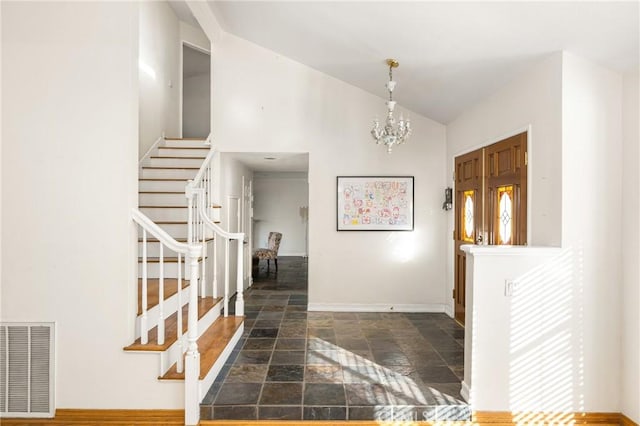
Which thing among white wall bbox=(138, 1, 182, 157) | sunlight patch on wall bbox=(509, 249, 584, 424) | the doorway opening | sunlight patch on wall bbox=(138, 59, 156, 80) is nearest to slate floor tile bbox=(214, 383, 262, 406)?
sunlight patch on wall bbox=(509, 249, 584, 424)

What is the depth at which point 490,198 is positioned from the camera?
3.61 m

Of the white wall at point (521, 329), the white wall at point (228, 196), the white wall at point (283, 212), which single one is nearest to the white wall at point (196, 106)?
the white wall at point (283, 212)

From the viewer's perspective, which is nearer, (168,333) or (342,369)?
(168,333)

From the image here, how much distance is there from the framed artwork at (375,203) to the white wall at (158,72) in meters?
2.95

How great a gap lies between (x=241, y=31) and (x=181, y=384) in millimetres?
3831

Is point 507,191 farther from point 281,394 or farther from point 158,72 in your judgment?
point 158,72

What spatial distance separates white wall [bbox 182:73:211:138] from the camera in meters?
8.49

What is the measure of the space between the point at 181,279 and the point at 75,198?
1253 mm

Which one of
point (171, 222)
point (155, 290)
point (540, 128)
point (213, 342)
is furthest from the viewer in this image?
point (171, 222)

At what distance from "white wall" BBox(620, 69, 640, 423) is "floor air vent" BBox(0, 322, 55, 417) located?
3.79 meters

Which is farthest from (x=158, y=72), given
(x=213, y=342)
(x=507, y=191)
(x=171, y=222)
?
(x=507, y=191)

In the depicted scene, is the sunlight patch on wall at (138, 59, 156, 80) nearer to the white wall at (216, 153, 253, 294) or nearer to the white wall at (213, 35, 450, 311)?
the white wall at (213, 35, 450, 311)

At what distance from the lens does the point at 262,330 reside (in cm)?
404

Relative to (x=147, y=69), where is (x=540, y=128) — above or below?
below
